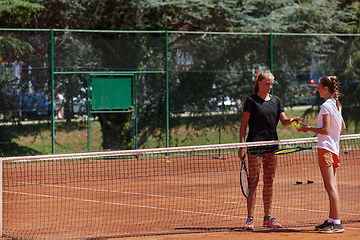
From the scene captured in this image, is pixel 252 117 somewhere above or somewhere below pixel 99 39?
below

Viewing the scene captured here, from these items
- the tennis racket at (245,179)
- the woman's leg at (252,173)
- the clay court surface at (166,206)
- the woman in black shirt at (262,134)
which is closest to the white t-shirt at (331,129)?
the woman in black shirt at (262,134)

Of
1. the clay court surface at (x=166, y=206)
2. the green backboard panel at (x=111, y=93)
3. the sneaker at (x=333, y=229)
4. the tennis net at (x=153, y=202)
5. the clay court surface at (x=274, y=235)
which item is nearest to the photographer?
the clay court surface at (x=274, y=235)

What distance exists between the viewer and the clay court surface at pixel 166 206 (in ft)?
20.6

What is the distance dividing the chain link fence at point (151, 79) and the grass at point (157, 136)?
26 millimetres

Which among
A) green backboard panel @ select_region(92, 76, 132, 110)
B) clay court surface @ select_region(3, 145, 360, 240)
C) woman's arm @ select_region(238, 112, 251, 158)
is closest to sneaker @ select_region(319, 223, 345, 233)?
clay court surface @ select_region(3, 145, 360, 240)

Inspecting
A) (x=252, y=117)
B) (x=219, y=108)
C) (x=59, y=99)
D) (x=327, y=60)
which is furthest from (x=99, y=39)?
(x=252, y=117)

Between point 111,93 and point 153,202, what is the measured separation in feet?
20.0

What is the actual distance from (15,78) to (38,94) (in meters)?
0.67

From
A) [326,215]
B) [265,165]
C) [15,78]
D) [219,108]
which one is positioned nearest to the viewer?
[265,165]

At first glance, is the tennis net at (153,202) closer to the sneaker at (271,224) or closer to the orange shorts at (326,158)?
the sneaker at (271,224)

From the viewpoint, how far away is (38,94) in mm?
13430

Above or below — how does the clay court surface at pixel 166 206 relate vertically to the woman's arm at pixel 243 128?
below

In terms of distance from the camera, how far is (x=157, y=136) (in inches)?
566

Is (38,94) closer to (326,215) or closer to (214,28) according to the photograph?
(214,28)
